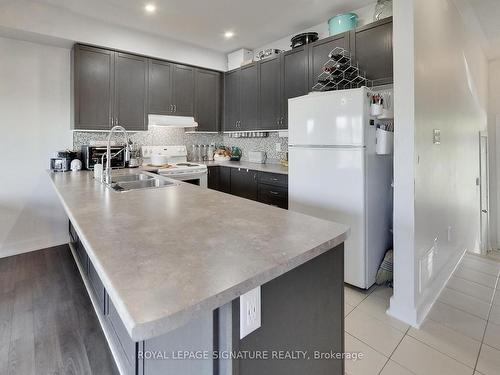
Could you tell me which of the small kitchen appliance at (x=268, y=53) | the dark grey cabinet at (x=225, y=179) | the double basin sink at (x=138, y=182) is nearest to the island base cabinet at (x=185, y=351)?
the double basin sink at (x=138, y=182)

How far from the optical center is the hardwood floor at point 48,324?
1.66m

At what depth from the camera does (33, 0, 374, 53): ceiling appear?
2.94m

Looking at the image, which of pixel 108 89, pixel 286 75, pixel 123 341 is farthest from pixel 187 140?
pixel 123 341

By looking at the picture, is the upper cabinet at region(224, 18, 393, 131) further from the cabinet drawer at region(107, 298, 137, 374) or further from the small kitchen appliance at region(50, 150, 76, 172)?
the cabinet drawer at region(107, 298, 137, 374)

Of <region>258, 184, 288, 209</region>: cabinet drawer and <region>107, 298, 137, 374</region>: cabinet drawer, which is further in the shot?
<region>258, 184, 288, 209</region>: cabinet drawer

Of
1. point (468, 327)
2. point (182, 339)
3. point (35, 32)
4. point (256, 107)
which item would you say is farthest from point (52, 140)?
point (468, 327)

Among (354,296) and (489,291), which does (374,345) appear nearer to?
(354,296)

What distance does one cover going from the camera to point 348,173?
2.37 metres

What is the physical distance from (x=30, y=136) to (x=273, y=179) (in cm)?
286

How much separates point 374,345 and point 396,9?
7.19ft

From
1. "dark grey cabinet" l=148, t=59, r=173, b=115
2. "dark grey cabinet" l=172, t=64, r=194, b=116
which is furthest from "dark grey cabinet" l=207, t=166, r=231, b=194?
"dark grey cabinet" l=148, t=59, r=173, b=115

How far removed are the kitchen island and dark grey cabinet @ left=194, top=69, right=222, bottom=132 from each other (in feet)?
10.1

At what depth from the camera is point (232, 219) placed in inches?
51.3

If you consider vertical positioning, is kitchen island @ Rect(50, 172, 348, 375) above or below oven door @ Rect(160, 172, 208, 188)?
below
